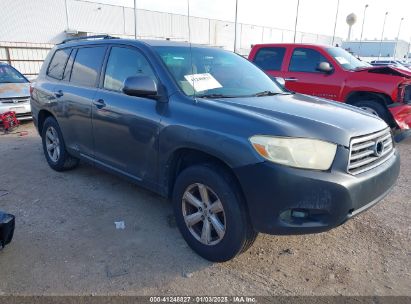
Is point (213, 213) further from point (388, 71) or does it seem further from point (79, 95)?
point (388, 71)

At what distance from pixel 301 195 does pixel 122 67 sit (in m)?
2.37

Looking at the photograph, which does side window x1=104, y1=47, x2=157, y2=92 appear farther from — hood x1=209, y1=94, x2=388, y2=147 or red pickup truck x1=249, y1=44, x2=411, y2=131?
red pickup truck x1=249, y1=44, x2=411, y2=131

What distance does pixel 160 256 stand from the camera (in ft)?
9.75

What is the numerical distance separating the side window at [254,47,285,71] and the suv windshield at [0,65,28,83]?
629 cm

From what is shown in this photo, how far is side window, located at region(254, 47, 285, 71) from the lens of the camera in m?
7.70

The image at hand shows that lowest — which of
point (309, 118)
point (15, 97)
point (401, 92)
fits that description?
point (15, 97)

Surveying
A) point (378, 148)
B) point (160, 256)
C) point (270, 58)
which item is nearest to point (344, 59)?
point (270, 58)

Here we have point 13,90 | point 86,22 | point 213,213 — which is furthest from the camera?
point 86,22

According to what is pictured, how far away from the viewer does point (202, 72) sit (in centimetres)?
344

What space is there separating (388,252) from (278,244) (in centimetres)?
97

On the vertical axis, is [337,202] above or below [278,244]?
above

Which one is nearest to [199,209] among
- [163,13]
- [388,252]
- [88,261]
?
[88,261]

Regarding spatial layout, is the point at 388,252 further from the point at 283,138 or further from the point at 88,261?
the point at 88,261

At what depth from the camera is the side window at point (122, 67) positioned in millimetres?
3442
